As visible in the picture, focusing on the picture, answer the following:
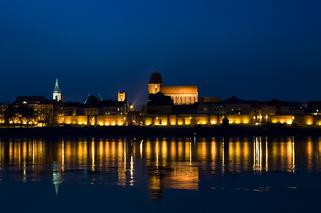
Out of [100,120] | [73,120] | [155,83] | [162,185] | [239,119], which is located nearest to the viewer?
[162,185]

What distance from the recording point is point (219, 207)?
21.9 meters

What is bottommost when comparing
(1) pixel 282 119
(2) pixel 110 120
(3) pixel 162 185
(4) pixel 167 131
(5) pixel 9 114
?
(3) pixel 162 185

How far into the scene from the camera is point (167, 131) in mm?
96938

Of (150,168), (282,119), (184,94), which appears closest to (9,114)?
(184,94)

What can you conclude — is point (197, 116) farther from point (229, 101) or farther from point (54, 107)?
point (54, 107)

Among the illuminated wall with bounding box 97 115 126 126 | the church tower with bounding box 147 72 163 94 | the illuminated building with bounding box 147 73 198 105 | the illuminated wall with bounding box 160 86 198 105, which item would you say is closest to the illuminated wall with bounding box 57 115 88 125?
the illuminated wall with bounding box 97 115 126 126

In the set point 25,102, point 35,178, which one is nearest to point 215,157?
point 35,178

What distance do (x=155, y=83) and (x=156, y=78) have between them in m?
1.15

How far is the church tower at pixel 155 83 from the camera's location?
130750 mm

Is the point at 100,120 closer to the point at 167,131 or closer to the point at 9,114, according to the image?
the point at 9,114

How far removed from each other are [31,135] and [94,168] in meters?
54.7

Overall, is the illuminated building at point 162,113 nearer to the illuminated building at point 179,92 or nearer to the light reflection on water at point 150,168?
the illuminated building at point 179,92

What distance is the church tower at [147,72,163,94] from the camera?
131 meters

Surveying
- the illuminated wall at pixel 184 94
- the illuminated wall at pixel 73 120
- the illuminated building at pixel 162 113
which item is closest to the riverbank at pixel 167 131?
the illuminated building at pixel 162 113
